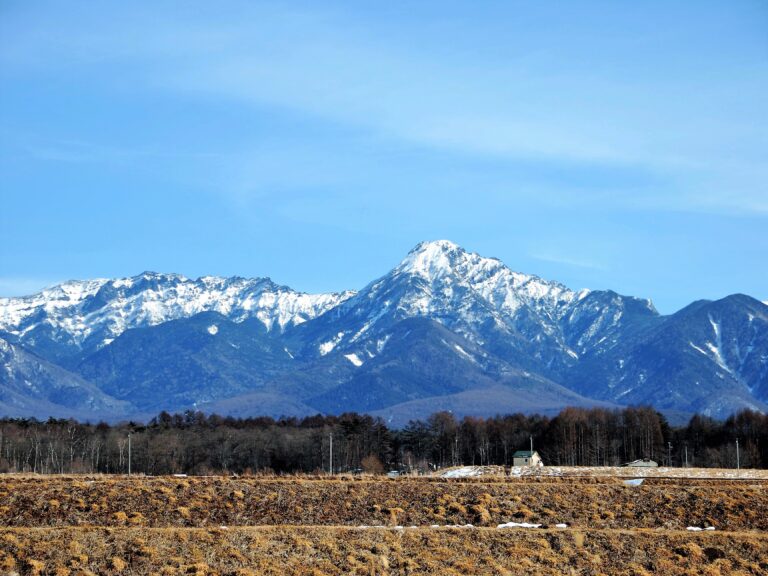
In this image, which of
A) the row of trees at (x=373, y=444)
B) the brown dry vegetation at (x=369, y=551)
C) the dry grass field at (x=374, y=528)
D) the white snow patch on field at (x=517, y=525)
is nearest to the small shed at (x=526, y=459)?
the row of trees at (x=373, y=444)

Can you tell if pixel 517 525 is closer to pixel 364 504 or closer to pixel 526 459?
pixel 364 504

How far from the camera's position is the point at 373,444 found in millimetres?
168625

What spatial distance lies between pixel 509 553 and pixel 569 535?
11.8ft

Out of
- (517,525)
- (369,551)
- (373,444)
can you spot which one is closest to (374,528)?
(369,551)

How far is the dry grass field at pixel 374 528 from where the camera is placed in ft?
131

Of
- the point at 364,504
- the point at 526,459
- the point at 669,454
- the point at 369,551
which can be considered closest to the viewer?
the point at 369,551

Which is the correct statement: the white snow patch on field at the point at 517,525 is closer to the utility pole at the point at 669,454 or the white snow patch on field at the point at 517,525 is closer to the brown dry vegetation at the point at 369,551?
the brown dry vegetation at the point at 369,551

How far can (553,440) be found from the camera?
167 metres

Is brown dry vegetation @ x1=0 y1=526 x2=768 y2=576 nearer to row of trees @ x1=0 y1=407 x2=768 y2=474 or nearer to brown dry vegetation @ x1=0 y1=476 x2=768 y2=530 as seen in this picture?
brown dry vegetation @ x1=0 y1=476 x2=768 y2=530

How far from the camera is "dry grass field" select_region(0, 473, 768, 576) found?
39.9 m

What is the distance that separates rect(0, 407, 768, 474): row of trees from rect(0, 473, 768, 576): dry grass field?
93295 millimetres

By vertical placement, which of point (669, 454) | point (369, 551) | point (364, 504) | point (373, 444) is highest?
point (373, 444)

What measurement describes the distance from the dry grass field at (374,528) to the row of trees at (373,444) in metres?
93.3

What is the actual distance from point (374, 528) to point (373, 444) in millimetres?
124881
